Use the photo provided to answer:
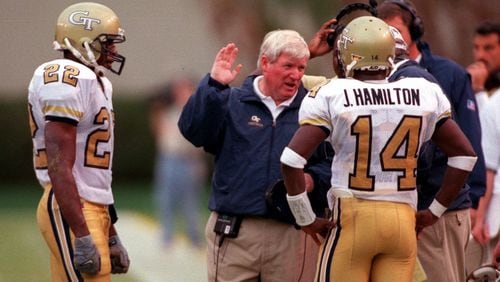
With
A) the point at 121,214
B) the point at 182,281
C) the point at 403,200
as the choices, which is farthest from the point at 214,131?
the point at 121,214

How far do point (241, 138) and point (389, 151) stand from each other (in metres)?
0.99

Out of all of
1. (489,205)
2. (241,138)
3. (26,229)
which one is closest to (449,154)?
(241,138)

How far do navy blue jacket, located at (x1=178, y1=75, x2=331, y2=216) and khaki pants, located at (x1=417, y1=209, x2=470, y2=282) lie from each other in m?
0.73

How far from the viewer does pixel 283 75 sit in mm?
6352

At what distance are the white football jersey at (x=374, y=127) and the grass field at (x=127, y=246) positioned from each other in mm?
5204

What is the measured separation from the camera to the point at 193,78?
61.6 feet

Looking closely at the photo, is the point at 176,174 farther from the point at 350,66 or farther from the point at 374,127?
the point at 374,127

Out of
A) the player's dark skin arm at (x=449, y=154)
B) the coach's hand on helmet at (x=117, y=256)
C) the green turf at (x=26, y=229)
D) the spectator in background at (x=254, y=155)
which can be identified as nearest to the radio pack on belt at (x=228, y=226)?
the spectator in background at (x=254, y=155)

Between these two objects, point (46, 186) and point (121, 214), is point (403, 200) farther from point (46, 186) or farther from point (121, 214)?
point (121, 214)

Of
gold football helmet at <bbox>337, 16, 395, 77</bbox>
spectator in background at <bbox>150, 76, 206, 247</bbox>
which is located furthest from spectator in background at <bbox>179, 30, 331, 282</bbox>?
spectator in background at <bbox>150, 76, 206, 247</bbox>

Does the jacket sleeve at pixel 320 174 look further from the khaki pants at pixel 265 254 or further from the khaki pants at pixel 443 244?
the khaki pants at pixel 443 244

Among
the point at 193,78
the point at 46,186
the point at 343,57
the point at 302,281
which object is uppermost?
the point at 343,57

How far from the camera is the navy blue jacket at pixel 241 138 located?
20.7 feet

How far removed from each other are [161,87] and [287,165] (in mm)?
13208
